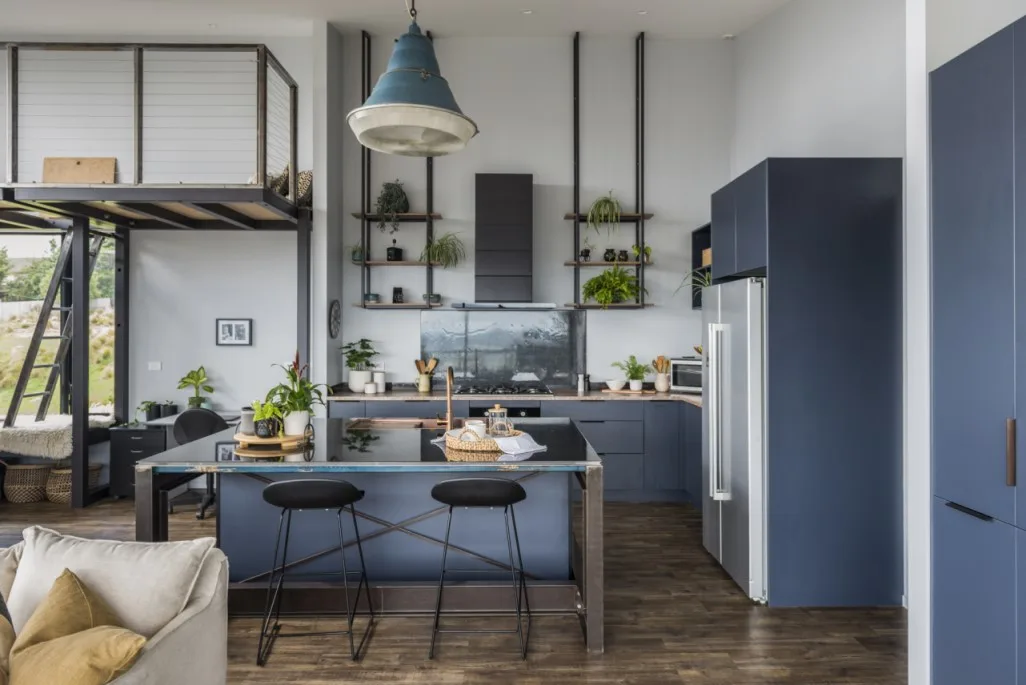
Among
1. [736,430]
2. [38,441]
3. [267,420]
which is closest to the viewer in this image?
[267,420]

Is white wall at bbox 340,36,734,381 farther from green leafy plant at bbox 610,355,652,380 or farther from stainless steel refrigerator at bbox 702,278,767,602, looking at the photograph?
stainless steel refrigerator at bbox 702,278,767,602

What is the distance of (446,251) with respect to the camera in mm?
6195

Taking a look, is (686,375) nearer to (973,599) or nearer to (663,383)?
(663,383)

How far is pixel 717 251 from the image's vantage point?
444 cm

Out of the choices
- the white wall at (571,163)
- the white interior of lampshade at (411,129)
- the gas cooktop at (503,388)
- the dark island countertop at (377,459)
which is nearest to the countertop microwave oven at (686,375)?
the white wall at (571,163)

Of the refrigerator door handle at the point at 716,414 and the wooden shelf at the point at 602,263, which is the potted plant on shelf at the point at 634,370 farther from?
the refrigerator door handle at the point at 716,414

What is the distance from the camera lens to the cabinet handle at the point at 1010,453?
202cm

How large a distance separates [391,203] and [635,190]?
231cm

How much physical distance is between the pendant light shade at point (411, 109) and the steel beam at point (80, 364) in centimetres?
→ 379

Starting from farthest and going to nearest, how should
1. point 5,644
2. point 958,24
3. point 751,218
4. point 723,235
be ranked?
point 723,235 < point 751,218 < point 958,24 < point 5,644

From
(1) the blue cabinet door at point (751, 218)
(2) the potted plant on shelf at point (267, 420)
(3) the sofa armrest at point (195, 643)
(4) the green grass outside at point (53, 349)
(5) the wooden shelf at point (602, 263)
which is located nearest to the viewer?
(3) the sofa armrest at point (195, 643)

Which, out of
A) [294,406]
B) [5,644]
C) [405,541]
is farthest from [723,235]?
[5,644]

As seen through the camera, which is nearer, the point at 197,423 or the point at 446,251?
the point at 197,423

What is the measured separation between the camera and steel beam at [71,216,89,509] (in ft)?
17.9
